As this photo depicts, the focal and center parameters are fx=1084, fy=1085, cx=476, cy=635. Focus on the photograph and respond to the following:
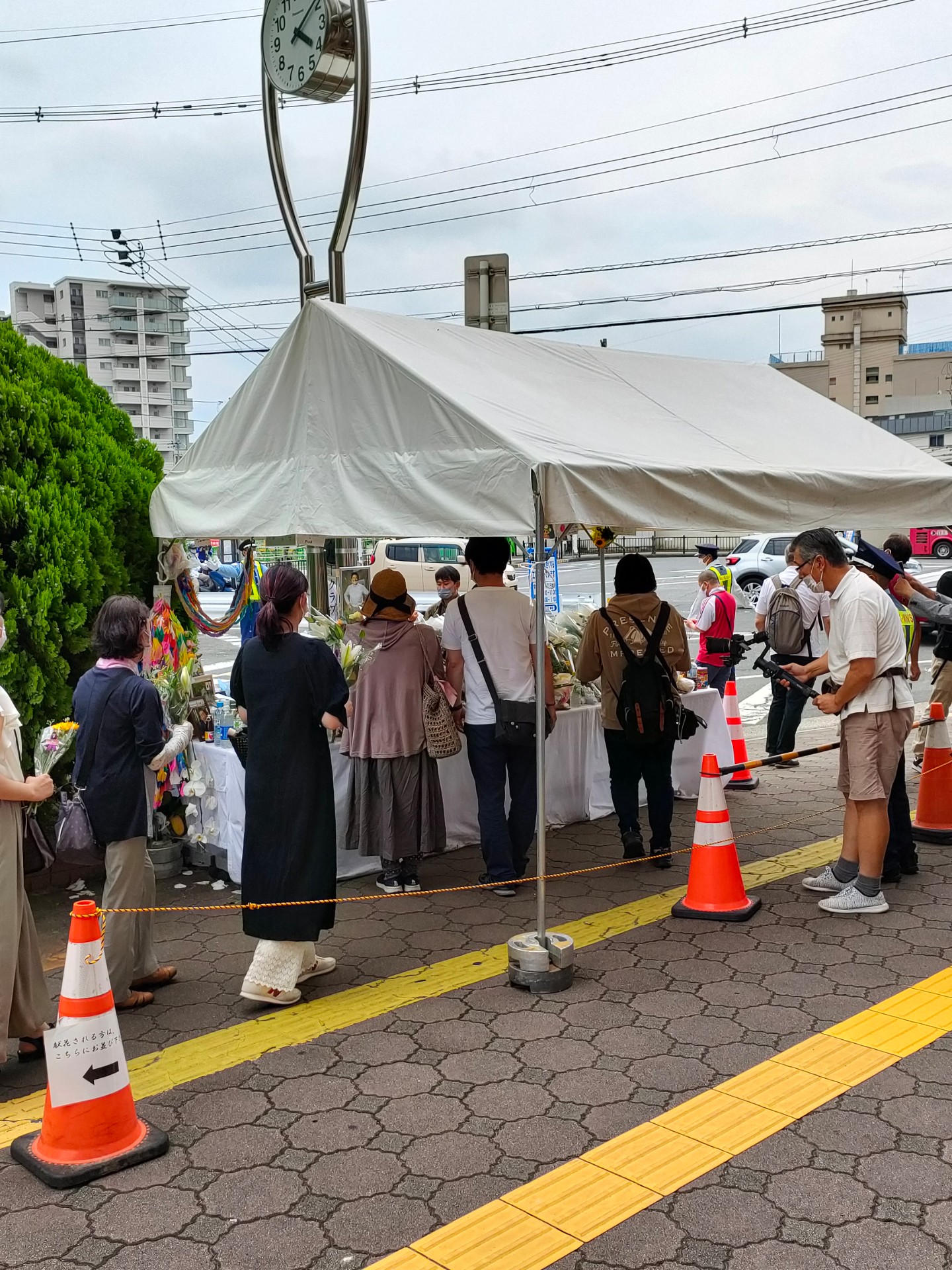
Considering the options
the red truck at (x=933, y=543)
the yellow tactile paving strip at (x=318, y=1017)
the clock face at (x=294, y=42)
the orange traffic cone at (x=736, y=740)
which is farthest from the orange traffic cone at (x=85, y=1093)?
the red truck at (x=933, y=543)

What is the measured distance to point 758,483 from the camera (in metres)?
5.12

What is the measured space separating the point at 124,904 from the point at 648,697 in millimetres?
3039

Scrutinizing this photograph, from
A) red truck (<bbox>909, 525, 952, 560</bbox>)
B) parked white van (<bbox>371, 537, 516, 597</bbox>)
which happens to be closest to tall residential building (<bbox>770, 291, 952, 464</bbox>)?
red truck (<bbox>909, 525, 952, 560</bbox>)

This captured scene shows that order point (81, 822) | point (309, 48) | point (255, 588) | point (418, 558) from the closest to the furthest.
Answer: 1. point (81, 822)
2. point (309, 48)
3. point (255, 588)
4. point (418, 558)

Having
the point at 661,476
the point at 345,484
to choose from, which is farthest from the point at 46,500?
the point at 661,476

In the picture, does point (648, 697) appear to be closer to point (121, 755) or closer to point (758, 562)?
point (121, 755)

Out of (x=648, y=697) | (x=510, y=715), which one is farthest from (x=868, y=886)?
(x=510, y=715)

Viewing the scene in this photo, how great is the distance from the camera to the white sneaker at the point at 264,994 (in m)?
4.44

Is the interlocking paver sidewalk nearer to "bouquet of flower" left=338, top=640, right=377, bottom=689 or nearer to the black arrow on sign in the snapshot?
the black arrow on sign

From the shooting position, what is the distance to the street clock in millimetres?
6148

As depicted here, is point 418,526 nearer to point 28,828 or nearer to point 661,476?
point 661,476

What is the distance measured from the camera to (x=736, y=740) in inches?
323

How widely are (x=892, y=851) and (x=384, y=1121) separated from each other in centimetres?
353

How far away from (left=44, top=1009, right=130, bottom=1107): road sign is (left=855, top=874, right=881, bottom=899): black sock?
3.67 meters
